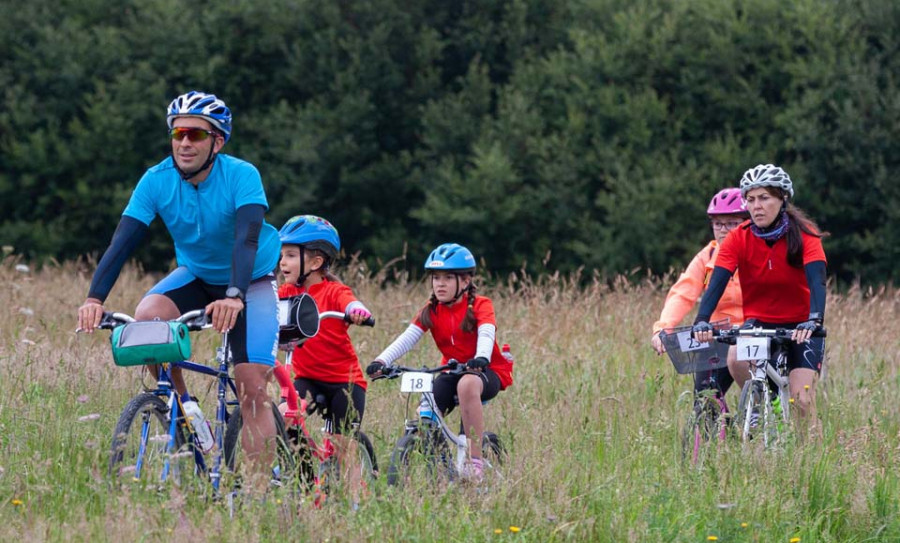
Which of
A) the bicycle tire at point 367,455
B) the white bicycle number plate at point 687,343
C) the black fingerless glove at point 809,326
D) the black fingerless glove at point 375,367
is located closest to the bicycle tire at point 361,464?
the bicycle tire at point 367,455

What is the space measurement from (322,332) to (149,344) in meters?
2.07

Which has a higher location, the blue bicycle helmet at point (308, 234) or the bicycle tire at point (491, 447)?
the blue bicycle helmet at point (308, 234)

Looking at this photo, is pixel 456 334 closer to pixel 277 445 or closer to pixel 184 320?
pixel 277 445

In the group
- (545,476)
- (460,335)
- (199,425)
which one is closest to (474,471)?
(545,476)

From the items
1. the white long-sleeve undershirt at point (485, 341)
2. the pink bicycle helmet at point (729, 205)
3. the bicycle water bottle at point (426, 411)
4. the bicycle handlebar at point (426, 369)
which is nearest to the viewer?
the bicycle handlebar at point (426, 369)

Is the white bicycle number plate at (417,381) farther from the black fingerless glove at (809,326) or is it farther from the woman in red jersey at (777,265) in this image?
the black fingerless glove at (809,326)

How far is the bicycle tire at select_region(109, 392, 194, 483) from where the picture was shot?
5523mm

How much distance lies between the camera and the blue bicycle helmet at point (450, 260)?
763cm

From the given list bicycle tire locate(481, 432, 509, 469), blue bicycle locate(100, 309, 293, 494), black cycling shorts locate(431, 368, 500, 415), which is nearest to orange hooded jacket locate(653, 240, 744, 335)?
black cycling shorts locate(431, 368, 500, 415)

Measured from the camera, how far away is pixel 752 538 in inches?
234

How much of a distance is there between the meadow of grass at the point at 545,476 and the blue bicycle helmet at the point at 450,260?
1.02 m

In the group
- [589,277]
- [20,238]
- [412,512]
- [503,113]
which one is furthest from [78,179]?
[412,512]

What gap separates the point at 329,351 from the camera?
24.7 feet

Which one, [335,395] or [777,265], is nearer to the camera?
[335,395]
